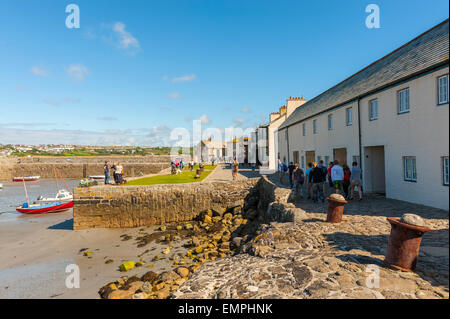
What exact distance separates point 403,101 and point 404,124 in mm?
1048

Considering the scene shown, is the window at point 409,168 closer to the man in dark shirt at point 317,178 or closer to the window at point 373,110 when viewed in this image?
the window at point 373,110

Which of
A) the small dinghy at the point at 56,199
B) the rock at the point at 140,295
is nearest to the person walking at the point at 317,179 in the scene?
the rock at the point at 140,295

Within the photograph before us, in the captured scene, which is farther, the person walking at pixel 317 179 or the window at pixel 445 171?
the person walking at pixel 317 179

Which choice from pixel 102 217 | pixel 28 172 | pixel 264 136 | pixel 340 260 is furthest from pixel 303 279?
pixel 28 172

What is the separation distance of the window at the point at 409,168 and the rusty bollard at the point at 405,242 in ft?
22.4

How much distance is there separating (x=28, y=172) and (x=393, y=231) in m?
72.1

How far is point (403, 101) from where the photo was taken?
10.1 metres

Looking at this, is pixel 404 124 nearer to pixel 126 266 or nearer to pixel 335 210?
pixel 335 210

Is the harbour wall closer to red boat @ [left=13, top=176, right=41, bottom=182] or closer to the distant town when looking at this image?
red boat @ [left=13, top=176, right=41, bottom=182]

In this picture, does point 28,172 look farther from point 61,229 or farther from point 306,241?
point 306,241

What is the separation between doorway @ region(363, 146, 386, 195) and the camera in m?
12.7

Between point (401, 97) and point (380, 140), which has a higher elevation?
point (401, 97)

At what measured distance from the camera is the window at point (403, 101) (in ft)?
32.4

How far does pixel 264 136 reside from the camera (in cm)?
3278
